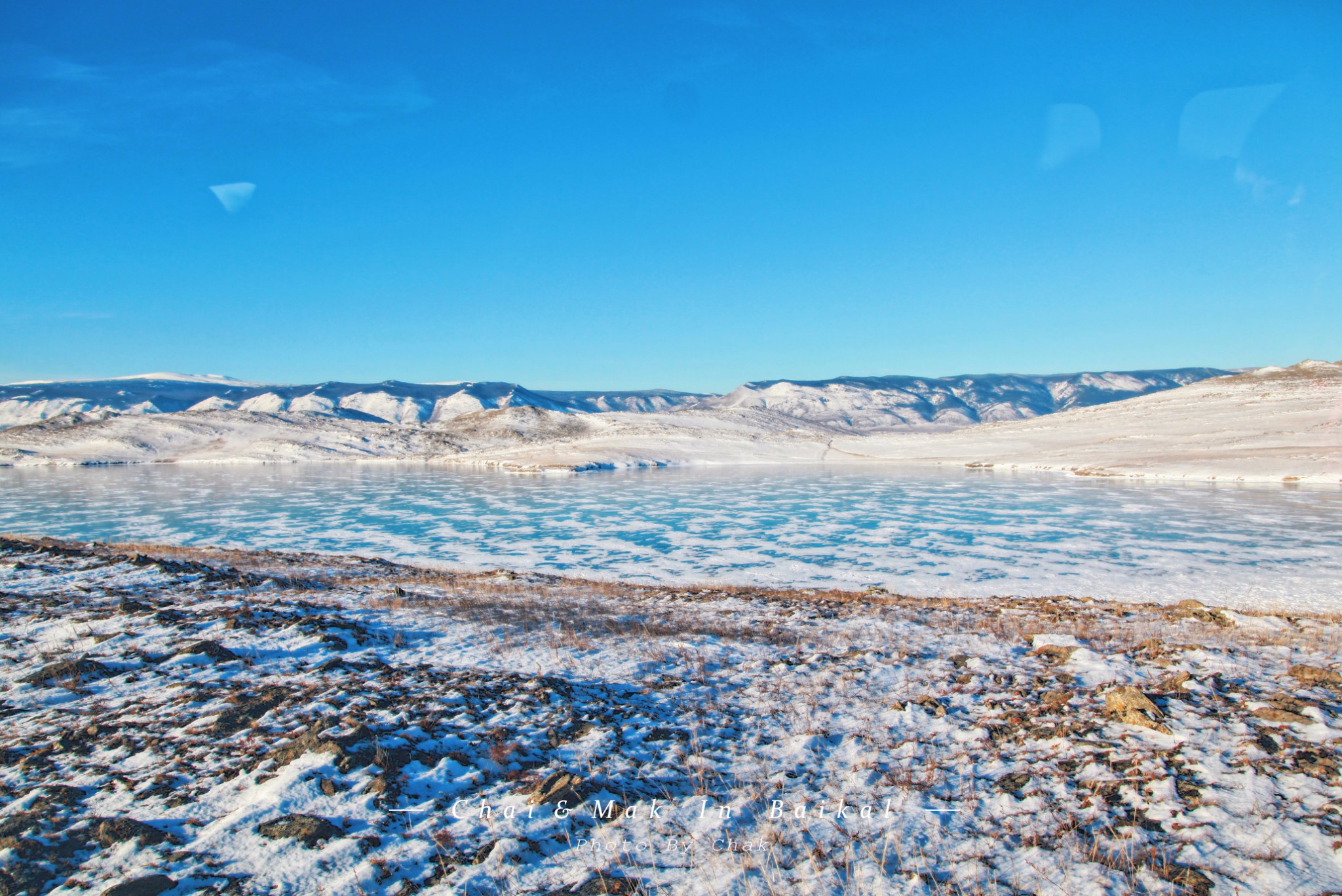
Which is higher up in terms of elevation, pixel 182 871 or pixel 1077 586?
pixel 182 871

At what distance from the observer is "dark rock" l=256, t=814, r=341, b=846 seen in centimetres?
425

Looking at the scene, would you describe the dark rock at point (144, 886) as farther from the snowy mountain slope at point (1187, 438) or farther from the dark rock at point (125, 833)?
the snowy mountain slope at point (1187, 438)

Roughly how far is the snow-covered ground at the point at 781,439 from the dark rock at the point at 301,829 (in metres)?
47.5

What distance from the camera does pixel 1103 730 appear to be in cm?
579

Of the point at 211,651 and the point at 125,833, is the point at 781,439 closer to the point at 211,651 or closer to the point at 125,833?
the point at 211,651

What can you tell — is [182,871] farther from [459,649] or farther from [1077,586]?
[1077,586]

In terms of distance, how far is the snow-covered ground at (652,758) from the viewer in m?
4.04

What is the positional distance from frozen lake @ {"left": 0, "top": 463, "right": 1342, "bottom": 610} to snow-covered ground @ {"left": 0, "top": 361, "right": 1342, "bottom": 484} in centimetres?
1162

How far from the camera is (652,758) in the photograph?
18.0ft

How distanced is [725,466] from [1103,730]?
56.6 metres

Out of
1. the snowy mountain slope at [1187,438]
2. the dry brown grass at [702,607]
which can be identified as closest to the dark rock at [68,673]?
the dry brown grass at [702,607]

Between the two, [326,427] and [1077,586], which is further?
[326,427]

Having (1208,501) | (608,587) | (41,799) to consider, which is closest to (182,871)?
(41,799)

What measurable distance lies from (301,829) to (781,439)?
79.4m
